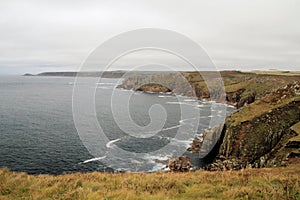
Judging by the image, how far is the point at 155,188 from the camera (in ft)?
39.6

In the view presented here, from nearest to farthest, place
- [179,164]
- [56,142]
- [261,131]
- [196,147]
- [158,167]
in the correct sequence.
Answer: [158,167], [179,164], [261,131], [196,147], [56,142]

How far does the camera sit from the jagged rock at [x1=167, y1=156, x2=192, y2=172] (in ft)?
141

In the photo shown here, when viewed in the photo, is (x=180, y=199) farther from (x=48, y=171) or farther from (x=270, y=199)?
(x=48, y=171)

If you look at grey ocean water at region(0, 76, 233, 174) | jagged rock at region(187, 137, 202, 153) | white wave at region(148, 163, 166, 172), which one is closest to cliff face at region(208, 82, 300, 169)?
jagged rock at region(187, 137, 202, 153)

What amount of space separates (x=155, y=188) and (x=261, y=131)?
39493mm

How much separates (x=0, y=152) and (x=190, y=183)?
160 ft

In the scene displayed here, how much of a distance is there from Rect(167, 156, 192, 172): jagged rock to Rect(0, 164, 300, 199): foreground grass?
29463 mm

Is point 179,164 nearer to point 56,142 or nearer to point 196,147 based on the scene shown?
point 196,147

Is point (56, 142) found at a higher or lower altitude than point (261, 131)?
lower

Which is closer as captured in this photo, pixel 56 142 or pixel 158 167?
pixel 158 167

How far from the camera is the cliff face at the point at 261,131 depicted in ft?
136

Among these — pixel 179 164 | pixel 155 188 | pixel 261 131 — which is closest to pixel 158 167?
pixel 179 164

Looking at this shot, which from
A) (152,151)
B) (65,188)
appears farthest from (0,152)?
(65,188)

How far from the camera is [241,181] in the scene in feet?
41.7
